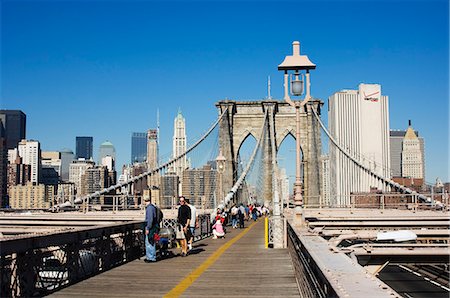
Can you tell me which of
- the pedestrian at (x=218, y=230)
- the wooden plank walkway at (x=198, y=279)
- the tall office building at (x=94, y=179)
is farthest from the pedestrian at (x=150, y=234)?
the tall office building at (x=94, y=179)

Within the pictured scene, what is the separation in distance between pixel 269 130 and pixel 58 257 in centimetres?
5815

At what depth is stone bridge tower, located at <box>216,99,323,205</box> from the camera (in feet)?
211

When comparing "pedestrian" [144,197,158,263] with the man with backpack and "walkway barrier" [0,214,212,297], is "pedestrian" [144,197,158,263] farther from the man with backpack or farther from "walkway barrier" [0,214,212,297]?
"walkway barrier" [0,214,212,297]

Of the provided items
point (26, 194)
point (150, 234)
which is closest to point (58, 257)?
point (150, 234)

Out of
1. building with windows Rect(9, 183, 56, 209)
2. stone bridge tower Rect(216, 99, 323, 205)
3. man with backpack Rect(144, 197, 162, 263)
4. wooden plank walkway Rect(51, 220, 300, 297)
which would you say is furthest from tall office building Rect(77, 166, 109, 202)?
wooden plank walkway Rect(51, 220, 300, 297)

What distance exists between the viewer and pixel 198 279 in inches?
384

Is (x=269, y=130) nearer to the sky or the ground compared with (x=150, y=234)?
nearer to the sky

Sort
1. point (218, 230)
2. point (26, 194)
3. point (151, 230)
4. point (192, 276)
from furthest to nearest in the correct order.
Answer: point (26, 194) < point (218, 230) < point (151, 230) < point (192, 276)

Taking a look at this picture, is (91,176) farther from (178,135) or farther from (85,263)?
(85,263)

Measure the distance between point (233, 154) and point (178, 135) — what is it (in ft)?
361

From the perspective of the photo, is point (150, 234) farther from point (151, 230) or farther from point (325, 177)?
point (325, 177)

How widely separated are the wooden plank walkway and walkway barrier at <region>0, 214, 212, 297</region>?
222mm

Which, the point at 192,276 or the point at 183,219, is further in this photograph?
the point at 183,219

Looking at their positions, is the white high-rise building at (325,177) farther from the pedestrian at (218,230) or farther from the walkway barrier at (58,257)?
the walkway barrier at (58,257)
